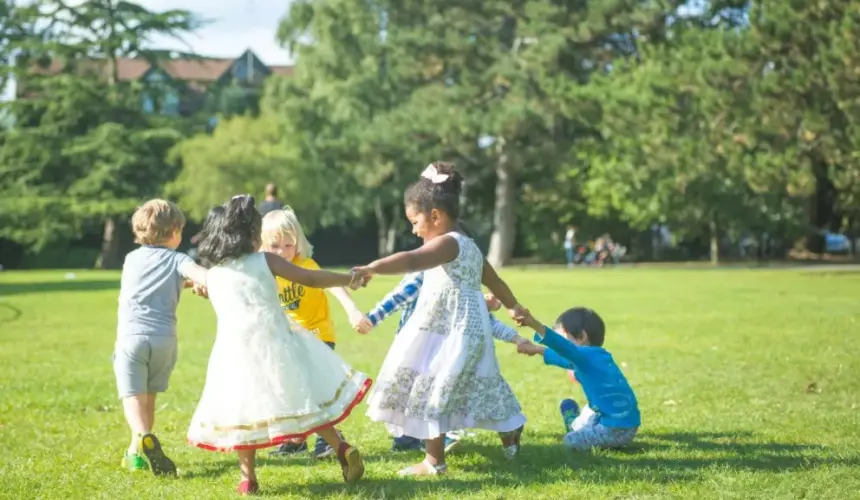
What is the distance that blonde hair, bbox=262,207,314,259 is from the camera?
22.3 feet

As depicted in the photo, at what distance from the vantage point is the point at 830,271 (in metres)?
34.8

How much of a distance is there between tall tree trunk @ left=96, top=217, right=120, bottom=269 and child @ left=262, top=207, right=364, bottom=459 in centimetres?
4646

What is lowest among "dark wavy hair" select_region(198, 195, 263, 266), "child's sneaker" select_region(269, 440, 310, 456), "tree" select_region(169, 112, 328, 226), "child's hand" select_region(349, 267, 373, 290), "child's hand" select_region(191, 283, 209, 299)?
"child's sneaker" select_region(269, 440, 310, 456)

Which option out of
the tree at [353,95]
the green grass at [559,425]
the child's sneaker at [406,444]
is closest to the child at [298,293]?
the green grass at [559,425]

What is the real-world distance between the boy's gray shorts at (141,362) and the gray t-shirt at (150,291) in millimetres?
48

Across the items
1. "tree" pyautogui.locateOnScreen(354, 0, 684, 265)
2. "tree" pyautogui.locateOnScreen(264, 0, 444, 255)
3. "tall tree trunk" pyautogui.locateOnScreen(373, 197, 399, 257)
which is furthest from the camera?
"tall tree trunk" pyautogui.locateOnScreen(373, 197, 399, 257)

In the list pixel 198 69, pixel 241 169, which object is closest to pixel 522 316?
pixel 241 169

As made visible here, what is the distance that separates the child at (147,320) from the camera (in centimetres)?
634

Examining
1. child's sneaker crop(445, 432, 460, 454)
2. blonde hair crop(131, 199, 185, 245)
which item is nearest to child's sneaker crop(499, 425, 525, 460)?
child's sneaker crop(445, 432, 460, 454)

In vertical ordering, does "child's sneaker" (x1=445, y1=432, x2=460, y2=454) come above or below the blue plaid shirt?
below

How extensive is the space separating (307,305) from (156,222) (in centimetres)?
118

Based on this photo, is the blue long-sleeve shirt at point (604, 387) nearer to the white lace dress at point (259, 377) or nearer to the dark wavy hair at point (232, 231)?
the white lace dress at point (259, 377)

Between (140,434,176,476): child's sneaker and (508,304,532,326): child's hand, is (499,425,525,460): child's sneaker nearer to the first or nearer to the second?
(508,304,532,326): child's hand

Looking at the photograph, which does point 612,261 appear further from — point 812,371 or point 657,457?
point 657,457
